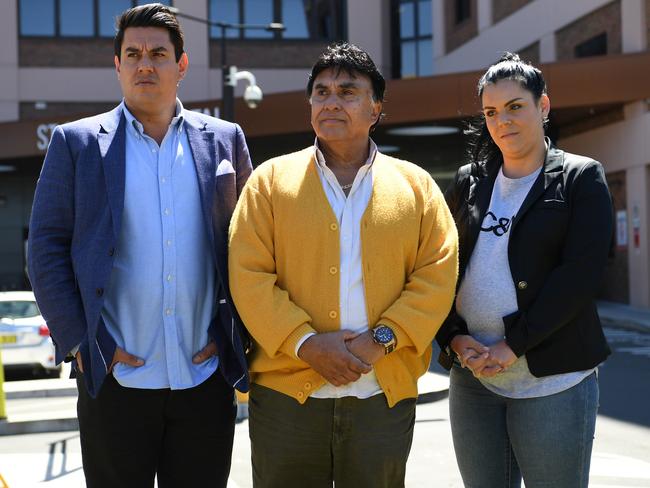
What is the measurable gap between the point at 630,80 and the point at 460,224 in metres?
17.4

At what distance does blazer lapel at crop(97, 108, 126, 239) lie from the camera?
318cm

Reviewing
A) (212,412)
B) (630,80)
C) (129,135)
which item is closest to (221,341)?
(212,412)

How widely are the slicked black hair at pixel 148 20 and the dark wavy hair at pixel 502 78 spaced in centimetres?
123

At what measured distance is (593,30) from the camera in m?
22.4

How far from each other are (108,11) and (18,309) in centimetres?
2147

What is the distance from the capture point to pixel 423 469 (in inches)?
263

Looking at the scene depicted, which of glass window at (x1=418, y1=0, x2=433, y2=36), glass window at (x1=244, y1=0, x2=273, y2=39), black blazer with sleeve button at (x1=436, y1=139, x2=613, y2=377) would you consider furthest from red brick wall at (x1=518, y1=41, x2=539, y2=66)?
black blazer with sleeve button at (x1=436, y1=139, x2=613, y2=377)

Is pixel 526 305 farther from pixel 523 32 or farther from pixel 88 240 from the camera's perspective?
pixel 523 32

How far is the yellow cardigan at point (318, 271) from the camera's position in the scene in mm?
3111

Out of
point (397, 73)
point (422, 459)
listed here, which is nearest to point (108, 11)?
point (397, 73)

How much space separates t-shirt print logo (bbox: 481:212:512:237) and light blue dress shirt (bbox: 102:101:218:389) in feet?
3.67

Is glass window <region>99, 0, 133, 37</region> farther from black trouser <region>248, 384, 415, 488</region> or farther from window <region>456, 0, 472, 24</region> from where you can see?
black trouser <region>248, 384, 415, 488</region>

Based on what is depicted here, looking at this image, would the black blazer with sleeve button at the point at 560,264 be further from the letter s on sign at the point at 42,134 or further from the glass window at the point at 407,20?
the glass window at the point at 407,20

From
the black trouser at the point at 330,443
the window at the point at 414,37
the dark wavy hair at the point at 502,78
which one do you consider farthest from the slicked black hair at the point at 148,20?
the window at the point at 414,37
